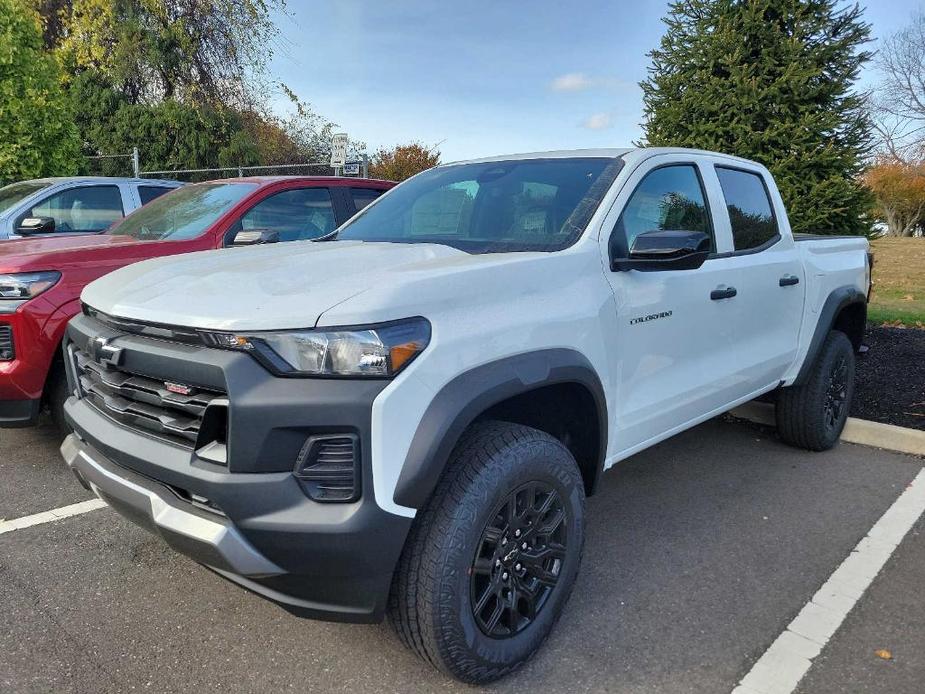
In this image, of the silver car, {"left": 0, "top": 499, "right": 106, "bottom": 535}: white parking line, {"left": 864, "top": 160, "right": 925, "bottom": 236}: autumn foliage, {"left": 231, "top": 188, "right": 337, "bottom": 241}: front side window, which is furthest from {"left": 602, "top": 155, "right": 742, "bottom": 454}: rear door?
{"left": 864, "top": 160, "right": 925, "bottom": 236}: autumn foliage

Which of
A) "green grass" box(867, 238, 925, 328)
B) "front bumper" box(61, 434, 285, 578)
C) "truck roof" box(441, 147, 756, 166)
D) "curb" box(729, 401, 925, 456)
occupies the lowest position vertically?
"green grass" box(867, 238, 925, 328)

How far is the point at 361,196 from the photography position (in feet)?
20.7

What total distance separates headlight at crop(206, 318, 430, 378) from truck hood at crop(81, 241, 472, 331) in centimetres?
4

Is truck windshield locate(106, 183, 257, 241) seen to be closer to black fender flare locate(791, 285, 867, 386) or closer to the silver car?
the silver car

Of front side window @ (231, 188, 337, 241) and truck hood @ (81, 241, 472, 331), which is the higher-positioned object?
truck hood @ (81, 241, 472, 331)

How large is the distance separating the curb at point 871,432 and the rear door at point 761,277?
103 cm

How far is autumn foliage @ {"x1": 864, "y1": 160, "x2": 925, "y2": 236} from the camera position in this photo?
97.5 ft

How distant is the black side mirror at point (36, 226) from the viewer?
622 cm

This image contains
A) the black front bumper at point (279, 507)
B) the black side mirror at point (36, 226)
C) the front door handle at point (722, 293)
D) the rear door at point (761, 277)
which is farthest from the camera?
the black side mirror at point (36, 226)

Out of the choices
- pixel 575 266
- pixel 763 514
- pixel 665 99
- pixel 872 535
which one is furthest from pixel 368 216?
pixel 665 99

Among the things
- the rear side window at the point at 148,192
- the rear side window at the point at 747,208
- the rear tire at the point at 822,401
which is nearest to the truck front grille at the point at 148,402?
the rear side window at the point at 747,208

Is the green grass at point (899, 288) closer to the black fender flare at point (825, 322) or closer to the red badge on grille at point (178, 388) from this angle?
the black fender flare at point (825, 322)

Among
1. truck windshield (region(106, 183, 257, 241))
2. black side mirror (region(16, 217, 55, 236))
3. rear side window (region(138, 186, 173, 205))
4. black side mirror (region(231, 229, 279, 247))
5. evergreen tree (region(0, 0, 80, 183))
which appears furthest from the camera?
evergreen tree (region(0, 0, 80, 183))

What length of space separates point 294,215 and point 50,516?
297 cm
